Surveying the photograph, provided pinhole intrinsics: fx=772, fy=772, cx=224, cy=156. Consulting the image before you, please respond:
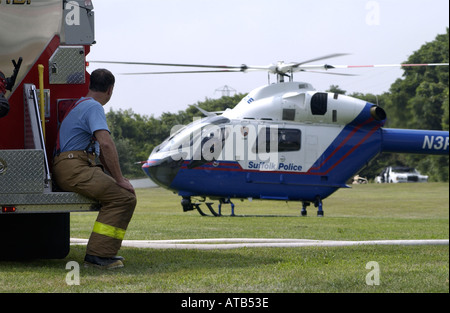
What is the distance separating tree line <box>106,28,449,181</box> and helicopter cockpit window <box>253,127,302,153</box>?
25351 millimetres

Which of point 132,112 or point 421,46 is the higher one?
point 421,46

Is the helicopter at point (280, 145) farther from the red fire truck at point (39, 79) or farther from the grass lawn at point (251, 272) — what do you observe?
the red fire truck at point (39, 79)

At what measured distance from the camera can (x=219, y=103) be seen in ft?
154

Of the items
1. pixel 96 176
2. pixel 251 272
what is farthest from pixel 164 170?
pixel 251 272

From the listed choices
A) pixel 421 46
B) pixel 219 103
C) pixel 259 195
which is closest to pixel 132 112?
pixel 219 103

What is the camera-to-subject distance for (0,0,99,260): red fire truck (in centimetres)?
737

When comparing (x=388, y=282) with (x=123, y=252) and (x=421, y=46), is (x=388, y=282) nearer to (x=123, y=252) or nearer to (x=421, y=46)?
(x=123, y=252)

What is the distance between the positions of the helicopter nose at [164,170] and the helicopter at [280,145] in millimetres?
26

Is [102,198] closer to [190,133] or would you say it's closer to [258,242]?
[258,242]

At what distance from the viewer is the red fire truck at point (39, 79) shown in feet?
24.2

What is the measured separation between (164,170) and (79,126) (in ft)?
44.2

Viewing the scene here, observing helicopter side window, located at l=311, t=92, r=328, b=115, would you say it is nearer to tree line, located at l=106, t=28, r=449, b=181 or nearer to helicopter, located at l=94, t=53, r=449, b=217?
helicopter, located at l=94, t=53, r=449, b=217
